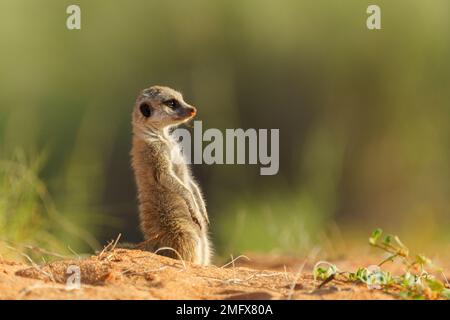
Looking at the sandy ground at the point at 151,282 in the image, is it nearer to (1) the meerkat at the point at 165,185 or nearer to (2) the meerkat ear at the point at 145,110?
(1) the meerkat at the point at 165,185

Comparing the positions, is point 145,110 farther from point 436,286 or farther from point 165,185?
point 436,286

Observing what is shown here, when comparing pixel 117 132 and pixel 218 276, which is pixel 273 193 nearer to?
pixel 117 132

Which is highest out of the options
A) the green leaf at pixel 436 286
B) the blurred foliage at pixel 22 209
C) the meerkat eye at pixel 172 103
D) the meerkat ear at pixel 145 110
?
the meerkat eye at pixel 172 103

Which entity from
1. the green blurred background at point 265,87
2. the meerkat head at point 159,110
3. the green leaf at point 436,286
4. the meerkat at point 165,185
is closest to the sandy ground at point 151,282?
the green leaf at point 436,286

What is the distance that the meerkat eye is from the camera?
4934 mm

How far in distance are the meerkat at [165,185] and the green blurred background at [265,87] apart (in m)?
2.83

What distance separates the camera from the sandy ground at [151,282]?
2.83 meters

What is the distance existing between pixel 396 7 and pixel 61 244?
200 inches

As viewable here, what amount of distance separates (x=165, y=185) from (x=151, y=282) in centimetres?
143

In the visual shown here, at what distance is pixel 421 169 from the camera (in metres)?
8.45

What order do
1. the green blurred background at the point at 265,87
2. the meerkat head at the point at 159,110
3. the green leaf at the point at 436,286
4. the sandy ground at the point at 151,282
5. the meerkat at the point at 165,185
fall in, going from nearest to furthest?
the sandy ground at the point at 151,282 < the green leaf at the point at 436,286 < the meerkat at the point at 165,185 < the meerkat head at the point at 159,110 < the green blurred background at the point at 265,87

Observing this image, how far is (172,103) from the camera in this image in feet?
16.2

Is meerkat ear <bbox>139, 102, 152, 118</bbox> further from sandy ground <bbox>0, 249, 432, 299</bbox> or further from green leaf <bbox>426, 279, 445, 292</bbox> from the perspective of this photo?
green leaf <bbox>426, 279, 445, 292</bbox>

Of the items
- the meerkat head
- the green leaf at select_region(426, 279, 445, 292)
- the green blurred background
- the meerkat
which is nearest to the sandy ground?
the green leaf at select_region(426, 279, 445, 292)
